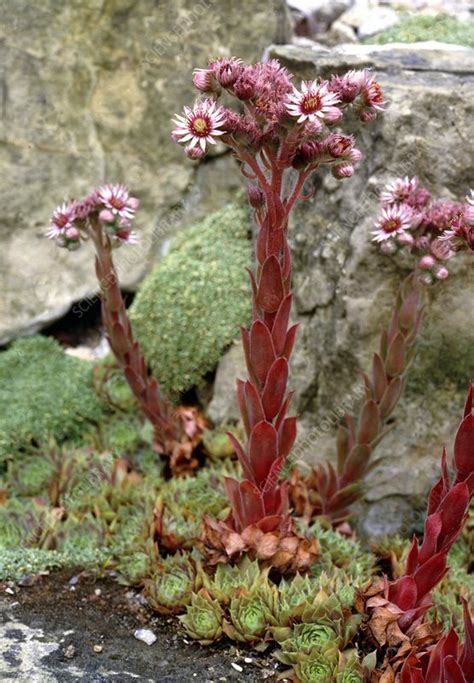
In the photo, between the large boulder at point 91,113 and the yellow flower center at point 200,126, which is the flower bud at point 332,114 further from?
the large boulder at point 91,113

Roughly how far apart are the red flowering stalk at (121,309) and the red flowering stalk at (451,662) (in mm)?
2194

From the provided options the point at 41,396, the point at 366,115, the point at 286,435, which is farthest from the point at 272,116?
the point at 41,396

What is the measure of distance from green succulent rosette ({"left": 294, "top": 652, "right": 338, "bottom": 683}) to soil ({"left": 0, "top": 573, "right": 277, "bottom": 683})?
0.56 ft

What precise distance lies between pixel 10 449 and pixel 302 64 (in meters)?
3.06

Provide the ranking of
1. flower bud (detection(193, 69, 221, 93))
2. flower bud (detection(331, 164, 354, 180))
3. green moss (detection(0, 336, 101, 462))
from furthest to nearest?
green moss (detection(0, 336, 101, 462)), flower bud (detection(331, 164, 354, 180)), flower bud (detection(193, 69, 221, 93))

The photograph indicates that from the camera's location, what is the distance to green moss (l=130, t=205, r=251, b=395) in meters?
5.51

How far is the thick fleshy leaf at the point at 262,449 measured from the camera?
3465 mm

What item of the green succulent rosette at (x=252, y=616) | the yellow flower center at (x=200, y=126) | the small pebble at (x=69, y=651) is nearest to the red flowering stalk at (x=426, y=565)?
the green succulent rosette at (x=252, y=616)

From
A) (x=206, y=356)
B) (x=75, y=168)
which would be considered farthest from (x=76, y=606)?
(x=75, y=168)

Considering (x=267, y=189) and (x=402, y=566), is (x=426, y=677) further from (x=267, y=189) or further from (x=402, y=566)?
(x=267, y=189)

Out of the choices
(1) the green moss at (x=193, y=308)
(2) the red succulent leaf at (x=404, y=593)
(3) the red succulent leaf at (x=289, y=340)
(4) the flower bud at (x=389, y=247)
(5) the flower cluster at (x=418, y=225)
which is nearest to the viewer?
(2) the red succulent leaf at (x=404, y=593)

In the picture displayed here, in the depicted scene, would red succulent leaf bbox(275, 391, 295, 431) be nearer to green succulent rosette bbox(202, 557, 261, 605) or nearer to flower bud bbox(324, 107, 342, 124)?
green succulent rosette bbox(202, 557, 261, 605)

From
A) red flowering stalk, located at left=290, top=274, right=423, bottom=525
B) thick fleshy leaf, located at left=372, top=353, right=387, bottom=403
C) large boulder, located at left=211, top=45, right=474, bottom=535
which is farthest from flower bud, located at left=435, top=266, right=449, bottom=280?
large boulder, located at left=211, top=45, right=474, bottom=535

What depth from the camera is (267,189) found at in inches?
124
